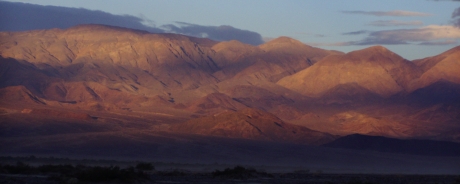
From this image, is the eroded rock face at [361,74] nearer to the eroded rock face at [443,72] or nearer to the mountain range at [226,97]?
the mountain range at [226,97]

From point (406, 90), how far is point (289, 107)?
99.8ft

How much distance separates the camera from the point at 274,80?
19250 centimetres

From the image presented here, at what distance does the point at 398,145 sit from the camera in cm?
9344

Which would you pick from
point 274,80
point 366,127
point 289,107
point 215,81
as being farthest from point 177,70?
point 366,127

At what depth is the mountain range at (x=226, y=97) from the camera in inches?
3907

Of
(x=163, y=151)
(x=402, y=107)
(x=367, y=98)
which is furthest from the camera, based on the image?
(x=367, y=98)

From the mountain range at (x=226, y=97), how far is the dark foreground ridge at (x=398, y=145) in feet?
14.1

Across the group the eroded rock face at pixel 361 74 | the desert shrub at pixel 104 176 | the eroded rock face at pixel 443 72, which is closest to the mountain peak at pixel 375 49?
the eroded rock face at pixel 361 74

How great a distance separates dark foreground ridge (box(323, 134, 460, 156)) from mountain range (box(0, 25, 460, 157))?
4293mm

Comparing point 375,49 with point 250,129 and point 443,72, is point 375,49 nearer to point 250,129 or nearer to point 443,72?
point 443,72

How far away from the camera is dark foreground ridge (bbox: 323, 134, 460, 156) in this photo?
9156 cm

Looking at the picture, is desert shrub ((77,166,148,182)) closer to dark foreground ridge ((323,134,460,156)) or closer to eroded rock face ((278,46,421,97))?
dark foreground ridge ((323,134,460,156))

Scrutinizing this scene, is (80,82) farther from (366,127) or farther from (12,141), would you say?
(12,141)

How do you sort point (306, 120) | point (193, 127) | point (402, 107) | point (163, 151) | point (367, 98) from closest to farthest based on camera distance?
1. point (163, 151)
2. point (193, 127)
3. point (306, 120)
4. point (402, 107)
5. point (367, 98)
